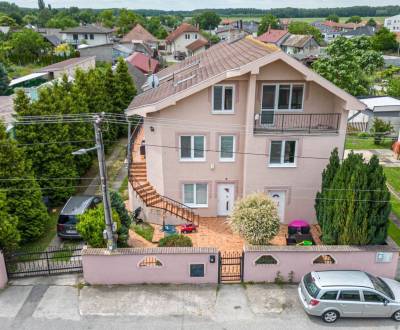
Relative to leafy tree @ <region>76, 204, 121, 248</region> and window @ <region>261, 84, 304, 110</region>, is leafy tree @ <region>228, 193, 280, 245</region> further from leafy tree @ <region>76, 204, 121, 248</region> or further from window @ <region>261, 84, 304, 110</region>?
leafy tree @ <region>76, 204, 121, 248</region>

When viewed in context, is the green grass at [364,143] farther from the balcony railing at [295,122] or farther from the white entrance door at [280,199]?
the white entrance door at [280,199]

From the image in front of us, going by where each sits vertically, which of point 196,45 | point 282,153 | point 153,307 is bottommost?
point 153,307

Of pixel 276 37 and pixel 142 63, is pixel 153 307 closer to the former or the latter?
pixel 142 63

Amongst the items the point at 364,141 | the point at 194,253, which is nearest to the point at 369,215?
the point at 194,253

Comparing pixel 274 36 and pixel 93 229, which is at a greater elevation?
pixel 274 36

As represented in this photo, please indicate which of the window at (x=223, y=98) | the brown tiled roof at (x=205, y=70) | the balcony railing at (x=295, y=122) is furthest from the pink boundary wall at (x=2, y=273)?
the balcony railing at (x=295, y=122)

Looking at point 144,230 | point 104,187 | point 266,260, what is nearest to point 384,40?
point 144,230

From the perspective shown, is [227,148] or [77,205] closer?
[77,205]

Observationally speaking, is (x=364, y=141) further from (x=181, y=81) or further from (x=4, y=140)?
(x=4, y=140)

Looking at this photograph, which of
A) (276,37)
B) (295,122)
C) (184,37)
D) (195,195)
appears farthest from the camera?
(184,37)
